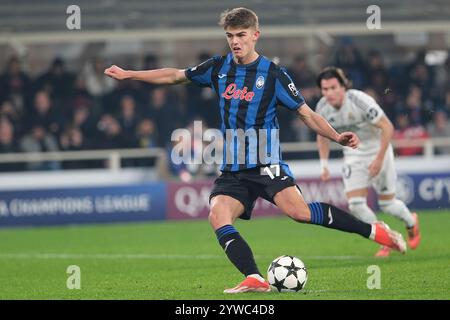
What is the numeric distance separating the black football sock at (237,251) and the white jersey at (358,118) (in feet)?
11.6

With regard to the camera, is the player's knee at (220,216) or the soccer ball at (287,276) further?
the player's knee at (220,216)

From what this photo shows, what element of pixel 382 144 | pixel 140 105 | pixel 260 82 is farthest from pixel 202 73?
pixel 140 105

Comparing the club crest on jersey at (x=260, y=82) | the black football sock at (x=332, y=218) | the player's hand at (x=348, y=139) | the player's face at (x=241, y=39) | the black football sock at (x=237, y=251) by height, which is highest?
the player's face at (x=241, y=39)

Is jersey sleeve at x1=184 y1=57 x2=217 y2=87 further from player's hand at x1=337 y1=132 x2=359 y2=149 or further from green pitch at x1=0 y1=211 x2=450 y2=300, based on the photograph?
green pitch at x1=0 y1=211 x2=450 y2=300

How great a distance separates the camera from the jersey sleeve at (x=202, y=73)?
908cm

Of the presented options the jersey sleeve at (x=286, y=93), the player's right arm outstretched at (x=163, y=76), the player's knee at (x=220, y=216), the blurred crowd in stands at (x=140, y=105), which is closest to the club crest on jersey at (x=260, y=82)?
the jersey sleeve at (x=286, y=93)

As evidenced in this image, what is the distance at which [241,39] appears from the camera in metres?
8.64

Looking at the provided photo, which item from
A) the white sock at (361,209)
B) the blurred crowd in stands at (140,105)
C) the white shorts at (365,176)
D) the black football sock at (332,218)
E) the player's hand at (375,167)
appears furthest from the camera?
the blurred crowd in stands at (140,105)

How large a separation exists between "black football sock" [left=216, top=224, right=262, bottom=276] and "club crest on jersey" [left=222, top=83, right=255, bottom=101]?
1.05m

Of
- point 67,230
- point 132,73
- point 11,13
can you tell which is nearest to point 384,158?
point 132,73

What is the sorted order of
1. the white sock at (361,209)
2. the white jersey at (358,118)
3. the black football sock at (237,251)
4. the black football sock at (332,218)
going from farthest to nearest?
1. the white sock at (361,209)
2. the white jersey at (358,118)
3. the black football sock at (332,218)
4. the black football sock at (237,251)

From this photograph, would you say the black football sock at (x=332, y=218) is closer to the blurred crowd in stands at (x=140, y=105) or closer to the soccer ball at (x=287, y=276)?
the soccer ball at (x=287, y=276)

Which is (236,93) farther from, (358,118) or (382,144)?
(358,118)

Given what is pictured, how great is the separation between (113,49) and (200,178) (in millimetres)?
4053
